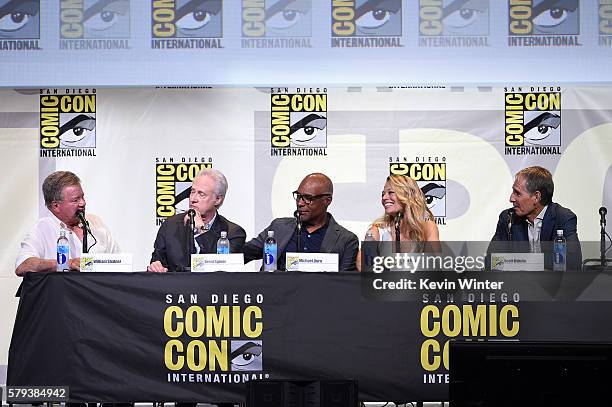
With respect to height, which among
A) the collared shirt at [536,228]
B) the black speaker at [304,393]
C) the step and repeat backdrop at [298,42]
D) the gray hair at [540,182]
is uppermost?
the step and repeat backdrop at [298,42]

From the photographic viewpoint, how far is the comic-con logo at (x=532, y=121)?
18.8 ft

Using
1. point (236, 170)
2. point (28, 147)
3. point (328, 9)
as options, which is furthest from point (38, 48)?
point (328, 9)

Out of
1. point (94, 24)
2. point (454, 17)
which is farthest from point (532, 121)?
point (94, 24)

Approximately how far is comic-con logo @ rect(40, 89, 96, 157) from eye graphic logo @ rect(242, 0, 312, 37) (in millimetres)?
1171

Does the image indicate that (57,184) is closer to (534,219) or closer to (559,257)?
(534,219)

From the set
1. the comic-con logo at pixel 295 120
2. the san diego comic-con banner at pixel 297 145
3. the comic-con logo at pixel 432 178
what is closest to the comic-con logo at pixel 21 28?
the san diego comic-con banner at pixel 297 145

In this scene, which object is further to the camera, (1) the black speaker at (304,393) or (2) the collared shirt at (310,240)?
(2) the collared shirt at (310,240)

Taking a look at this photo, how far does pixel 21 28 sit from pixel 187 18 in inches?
43.2

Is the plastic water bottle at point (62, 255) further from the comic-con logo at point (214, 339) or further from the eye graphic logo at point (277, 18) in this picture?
the eye graphic logo at point (277, 18)

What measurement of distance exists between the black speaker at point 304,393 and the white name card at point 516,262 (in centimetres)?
93

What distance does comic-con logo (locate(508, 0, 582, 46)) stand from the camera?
562cm

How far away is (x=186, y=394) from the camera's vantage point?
3896mm

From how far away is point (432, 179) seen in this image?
228 inches

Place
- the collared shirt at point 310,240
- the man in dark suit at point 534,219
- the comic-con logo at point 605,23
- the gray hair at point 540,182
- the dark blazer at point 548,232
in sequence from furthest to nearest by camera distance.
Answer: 1. the comic-con logo at point 605,23
2. the gray hair at point 540,182
3. the collared shirt at point 310,240
4. the man in dark suit at point 534,219
5. the dark blazer at point 548,232
